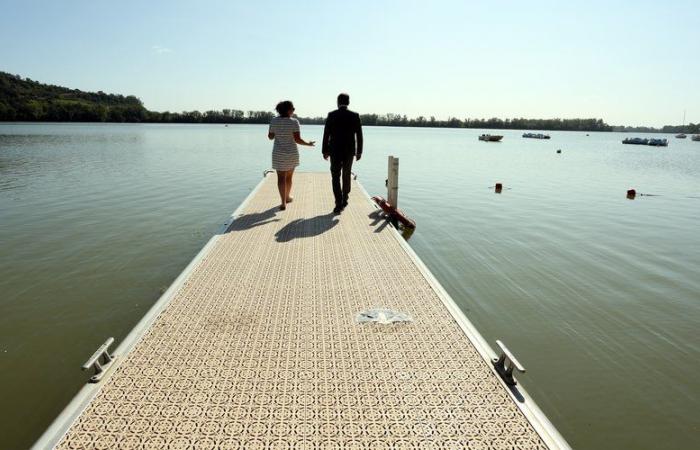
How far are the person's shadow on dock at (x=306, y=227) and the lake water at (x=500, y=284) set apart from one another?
1928 mm

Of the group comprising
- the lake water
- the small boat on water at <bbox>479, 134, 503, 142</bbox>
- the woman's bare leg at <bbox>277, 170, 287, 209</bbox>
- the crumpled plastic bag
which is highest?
the small boat on water at <bbox>479, 134, 503, 142</bbox>

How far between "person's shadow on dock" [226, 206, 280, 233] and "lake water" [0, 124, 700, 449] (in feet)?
3.82

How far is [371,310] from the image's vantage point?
13.0ft

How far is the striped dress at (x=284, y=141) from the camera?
7.99m

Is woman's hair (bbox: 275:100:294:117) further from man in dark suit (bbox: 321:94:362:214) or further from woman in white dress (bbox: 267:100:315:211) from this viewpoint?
man in dark suit (bbox: 321:94:362:214)

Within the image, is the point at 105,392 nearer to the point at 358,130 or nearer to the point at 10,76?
the point at 358,130

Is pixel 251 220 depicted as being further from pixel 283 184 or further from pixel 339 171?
pixel 339 171

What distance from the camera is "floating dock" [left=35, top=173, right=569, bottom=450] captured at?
7.80 feet

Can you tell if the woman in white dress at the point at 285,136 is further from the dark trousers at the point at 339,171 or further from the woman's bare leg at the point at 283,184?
the dark trousers at the point at 339,171

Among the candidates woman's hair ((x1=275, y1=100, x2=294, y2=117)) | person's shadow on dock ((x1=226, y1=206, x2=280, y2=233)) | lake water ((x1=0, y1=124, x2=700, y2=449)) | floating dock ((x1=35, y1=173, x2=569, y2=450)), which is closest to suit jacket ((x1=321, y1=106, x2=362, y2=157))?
woman's hair ((x1=275, y1=100, x2=294, y2=117))

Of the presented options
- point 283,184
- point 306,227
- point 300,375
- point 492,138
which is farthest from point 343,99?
point 492,138

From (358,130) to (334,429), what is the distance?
6393 mm

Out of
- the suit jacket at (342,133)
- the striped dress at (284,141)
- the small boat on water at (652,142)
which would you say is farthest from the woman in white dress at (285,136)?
the small boat on water at (652,142)

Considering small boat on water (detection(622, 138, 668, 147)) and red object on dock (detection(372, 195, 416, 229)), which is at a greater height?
small boat on water (detection(622, 138, 668, 147))
